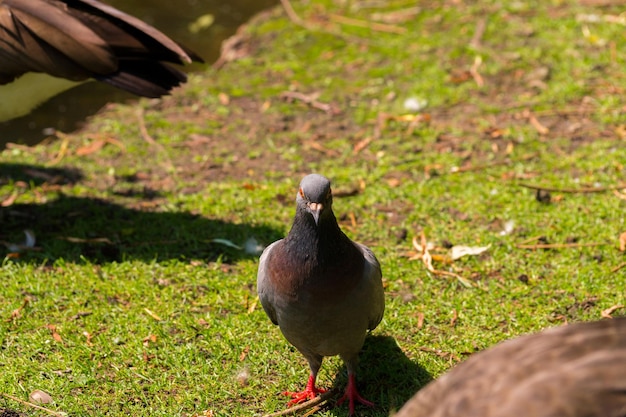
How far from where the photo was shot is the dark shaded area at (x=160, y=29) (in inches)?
334

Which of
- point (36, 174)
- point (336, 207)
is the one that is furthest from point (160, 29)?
point (336, 207)

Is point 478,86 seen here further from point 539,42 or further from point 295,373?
point 295,373

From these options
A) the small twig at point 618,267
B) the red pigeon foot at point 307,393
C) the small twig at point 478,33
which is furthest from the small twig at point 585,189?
the small twig at point 478,33

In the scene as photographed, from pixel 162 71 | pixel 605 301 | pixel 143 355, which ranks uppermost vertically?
pixel 162 71

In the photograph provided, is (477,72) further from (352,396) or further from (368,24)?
(352,396)

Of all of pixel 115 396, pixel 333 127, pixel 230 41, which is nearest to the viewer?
pixel 115 396

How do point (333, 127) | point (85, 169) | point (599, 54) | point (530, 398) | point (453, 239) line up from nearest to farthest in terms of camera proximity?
point (530, 398)
point (453, 239)
point (85, 169)
point (333, 127)
point (599, 54)

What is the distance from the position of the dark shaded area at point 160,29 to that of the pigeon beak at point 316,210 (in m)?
3.88

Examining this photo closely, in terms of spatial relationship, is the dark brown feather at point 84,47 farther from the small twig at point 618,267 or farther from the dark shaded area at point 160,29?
the small twig at point 618,267

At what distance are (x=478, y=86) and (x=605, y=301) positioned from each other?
3.47 m

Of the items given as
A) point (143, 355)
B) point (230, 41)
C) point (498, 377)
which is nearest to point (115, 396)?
point (143, 355)

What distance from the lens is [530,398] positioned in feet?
9.42

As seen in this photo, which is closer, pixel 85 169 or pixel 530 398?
pixel 530 398

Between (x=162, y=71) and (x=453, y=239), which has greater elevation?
(x=162, y=71)
